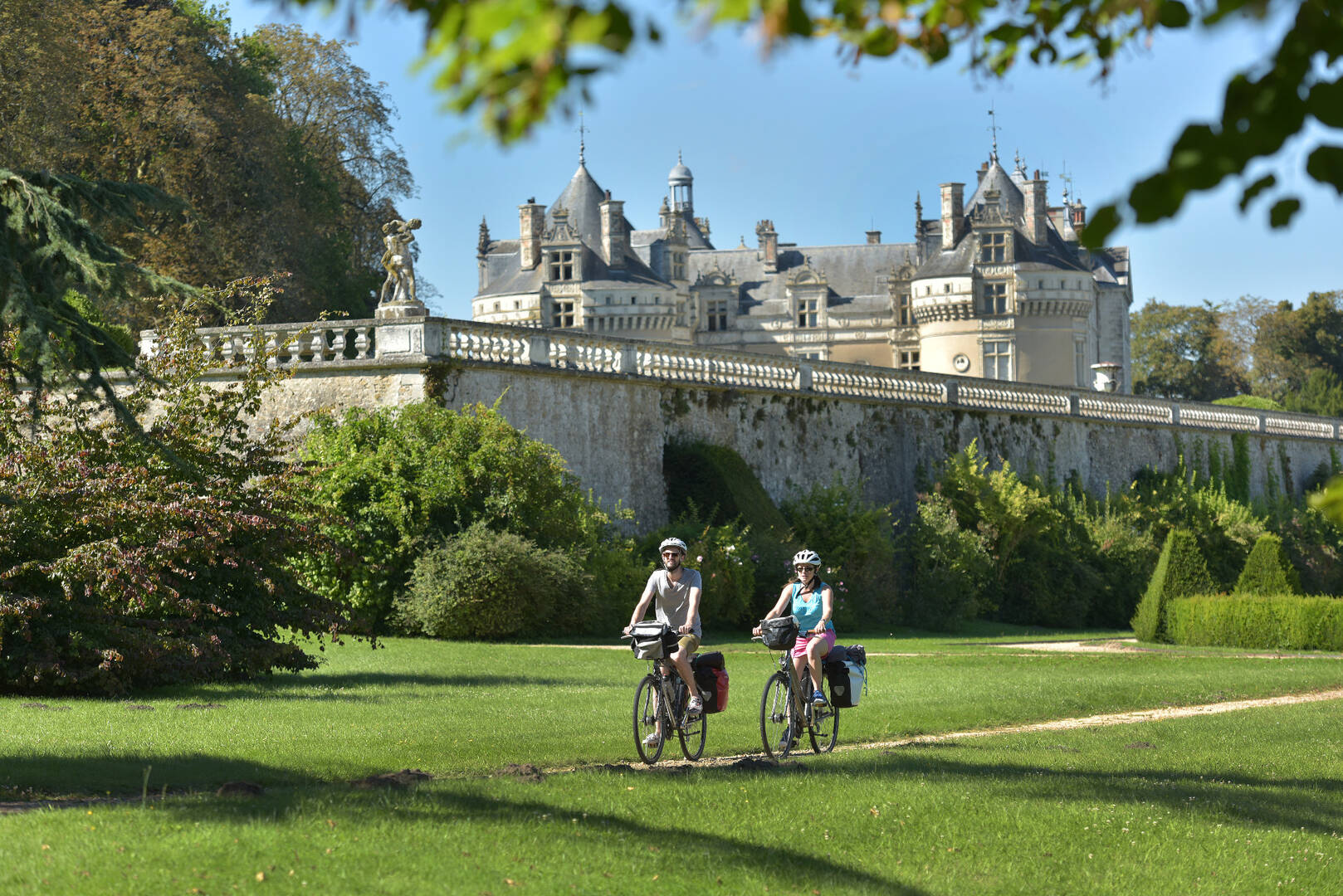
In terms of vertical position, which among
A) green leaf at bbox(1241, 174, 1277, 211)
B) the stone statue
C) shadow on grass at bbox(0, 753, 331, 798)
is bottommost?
shadow on grass at bbox(0, 753, 331, 798)

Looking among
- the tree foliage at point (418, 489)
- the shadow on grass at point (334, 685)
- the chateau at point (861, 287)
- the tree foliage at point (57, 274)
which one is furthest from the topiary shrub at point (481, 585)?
the chateau at point (861, 287)

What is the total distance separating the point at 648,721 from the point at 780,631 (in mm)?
1062

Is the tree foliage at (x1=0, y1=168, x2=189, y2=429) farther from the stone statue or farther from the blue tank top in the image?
the stone statue

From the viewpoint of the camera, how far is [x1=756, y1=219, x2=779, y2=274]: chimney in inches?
2874

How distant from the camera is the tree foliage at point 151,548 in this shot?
12836 millimetres

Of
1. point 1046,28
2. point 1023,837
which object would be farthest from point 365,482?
point 1046,28

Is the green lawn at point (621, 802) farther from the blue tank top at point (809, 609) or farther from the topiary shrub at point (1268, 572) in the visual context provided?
the topiary shrub at point (1268, 572)

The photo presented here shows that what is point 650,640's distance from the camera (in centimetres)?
984

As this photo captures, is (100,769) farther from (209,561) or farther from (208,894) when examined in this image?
(209,561)

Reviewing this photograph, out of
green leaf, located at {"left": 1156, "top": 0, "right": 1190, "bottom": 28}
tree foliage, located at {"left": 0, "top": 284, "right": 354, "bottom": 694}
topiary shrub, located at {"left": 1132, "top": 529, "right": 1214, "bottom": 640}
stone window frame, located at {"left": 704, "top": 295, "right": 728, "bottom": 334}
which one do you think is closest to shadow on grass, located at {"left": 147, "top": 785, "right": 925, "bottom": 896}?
green leaf, located at {"left": 1156, "top": 0, "right": 1190, "bottom": 28}

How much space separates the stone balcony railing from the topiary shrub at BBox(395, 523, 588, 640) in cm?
322

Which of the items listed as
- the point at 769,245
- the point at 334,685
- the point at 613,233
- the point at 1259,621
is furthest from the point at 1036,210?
the point at 334,685

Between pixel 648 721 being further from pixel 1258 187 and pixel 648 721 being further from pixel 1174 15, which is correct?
pixel 1258 187

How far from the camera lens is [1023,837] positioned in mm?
7863
